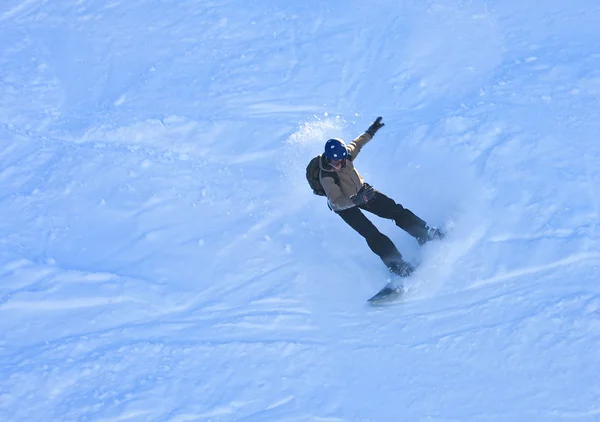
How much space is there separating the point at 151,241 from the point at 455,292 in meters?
3.88

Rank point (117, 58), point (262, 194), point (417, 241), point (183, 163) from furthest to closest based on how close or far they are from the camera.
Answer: point (117, 58) < point (183, 163) < point (262, 194) < point (417, 241)

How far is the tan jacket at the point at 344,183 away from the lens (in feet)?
22.6

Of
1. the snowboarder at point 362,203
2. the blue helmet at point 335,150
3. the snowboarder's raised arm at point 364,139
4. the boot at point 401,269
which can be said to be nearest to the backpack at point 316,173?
the snowboarder at point 362,203

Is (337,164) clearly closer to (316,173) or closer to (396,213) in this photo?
(316,173)

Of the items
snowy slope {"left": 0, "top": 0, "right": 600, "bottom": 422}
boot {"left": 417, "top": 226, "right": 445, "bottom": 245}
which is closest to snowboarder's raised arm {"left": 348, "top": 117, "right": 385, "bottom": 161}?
boot {"left": 417, "top": 226, "right": 445, "bottom": 245}

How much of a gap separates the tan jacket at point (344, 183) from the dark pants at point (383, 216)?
0.19 metres

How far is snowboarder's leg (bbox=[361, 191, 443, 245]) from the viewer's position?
740 centimetres

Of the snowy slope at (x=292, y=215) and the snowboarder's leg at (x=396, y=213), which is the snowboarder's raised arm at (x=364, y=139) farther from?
the snowy slope at (x=292, y=215)

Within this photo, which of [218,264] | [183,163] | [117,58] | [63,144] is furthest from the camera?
[117,58]

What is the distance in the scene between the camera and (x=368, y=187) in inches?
287

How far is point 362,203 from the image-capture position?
726 centimetres

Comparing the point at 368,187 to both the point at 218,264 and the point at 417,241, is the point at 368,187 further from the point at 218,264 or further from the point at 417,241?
the point at 218,264

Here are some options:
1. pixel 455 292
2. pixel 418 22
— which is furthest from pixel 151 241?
pixel 418 22

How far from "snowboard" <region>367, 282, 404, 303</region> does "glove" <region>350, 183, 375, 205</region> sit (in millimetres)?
990
